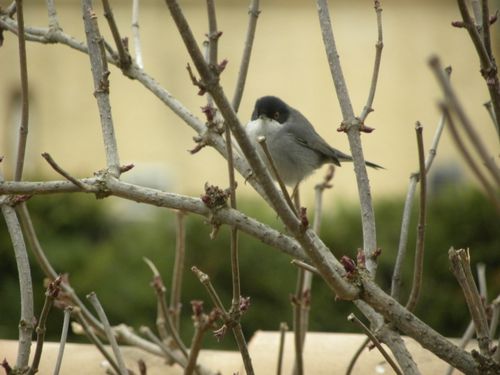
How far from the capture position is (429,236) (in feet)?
23.5

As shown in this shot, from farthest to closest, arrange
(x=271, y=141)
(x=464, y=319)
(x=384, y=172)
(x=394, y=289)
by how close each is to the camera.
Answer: (x=384, y=172), (x=464, y=319), (x=271, y=141), (x=394, y=289)

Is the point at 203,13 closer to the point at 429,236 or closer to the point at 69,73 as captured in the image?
the point at 69,73

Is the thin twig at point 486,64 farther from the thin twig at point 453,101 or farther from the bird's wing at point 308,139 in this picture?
the bird's wing at point 308,139

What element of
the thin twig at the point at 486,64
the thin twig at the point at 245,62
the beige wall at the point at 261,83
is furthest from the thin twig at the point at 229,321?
the beige wall at the point at 261,83

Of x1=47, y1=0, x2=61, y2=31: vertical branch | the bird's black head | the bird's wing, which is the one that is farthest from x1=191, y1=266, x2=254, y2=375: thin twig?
the bird's wing

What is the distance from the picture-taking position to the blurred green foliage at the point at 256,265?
6.91m

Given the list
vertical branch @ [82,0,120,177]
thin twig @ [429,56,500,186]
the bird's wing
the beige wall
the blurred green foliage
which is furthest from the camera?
the beige wall

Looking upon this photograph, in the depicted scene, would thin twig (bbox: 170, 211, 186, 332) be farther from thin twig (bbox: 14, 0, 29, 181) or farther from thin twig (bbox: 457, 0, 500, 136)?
thin twig (bbox: 457, 0, 500, 136)

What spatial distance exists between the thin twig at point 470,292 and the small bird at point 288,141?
3.21 m

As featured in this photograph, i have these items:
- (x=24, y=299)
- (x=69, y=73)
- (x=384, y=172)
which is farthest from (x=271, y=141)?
(x=69, y=73)

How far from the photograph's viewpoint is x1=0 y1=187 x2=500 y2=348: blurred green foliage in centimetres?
691

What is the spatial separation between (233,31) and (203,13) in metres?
0.48

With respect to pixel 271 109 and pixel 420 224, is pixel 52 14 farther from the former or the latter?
pixel 271 109

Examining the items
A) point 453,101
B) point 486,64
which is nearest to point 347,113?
point 486,64
